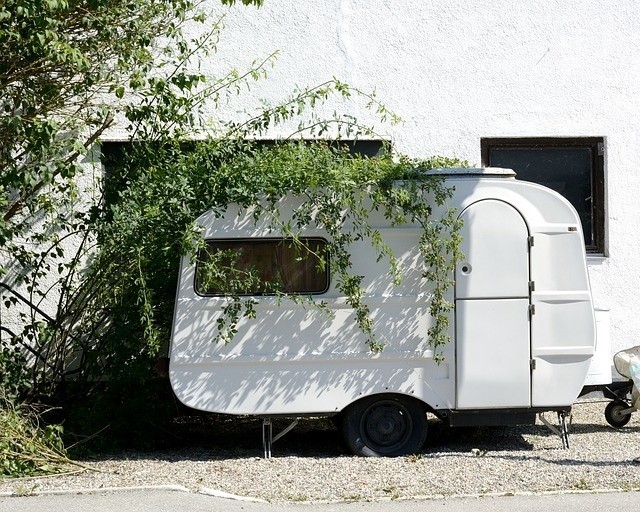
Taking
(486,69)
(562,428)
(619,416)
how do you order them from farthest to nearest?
1. (486,69)
2. (619,416)
3. (562,428)

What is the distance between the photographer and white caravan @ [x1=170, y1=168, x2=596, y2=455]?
819cm

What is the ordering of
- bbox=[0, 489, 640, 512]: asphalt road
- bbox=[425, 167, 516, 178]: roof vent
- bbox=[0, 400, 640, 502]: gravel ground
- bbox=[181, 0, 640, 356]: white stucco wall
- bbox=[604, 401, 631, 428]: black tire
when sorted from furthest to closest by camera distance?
bbox=[181, 0, 640, 356]: white stucco wall
bbox=[604, 401, 631, 428]: black tire
bbox=[425, 167, 516, 178]: roof vent
bbox=[0, 400, 640, 502]: gravel ground
bbox=[0, 489, 640, 512]: asphalt road

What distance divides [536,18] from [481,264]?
3.74 m

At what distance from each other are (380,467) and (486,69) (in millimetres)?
4780

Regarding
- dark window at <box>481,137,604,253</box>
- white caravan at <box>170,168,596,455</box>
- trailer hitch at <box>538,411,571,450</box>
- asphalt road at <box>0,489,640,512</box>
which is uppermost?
Answer: dark window at <box>481,137,604,253</box>

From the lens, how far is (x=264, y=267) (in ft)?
27.2

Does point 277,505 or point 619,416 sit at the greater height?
point 619,416

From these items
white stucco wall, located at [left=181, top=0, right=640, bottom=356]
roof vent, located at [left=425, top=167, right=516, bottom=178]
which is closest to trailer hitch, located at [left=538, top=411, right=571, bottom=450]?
roof vent, located at [left=425, top=167, right=516, bottom=178]

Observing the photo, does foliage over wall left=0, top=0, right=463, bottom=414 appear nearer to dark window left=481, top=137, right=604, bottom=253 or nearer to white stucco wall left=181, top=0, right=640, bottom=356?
white stucco wall left=181, top=0, right=640, bottom=356

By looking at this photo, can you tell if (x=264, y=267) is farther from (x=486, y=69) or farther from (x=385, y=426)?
(x=486, y=69)

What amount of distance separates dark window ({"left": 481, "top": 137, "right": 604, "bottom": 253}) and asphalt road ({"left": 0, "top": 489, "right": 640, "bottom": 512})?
14.6 feet

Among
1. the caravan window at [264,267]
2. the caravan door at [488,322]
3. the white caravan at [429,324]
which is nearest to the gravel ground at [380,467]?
the white caravan at [429,324]

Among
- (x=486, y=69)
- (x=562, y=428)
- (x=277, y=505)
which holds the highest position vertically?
(x=486, y=69)

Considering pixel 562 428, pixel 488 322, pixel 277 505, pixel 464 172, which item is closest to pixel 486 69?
pixel 464 172
